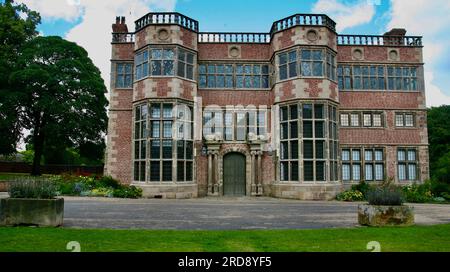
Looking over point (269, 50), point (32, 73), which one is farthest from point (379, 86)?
point (32, 73)

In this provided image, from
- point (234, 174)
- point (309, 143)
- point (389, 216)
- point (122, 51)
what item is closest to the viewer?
point (389, 216)

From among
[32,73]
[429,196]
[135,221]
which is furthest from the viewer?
[32,73]

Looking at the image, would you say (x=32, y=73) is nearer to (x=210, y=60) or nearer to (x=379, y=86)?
(x=210, y=60)

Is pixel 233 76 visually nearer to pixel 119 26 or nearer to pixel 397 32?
pixel 119 26

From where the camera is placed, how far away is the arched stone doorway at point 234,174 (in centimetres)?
Answer: 2184

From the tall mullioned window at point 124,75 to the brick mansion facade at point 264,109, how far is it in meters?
0.07

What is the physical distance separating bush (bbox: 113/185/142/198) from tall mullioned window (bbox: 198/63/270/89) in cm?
783

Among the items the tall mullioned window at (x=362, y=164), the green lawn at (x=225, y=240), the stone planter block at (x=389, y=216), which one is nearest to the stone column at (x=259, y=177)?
Answer: the tall mullioned window at (x=362, y=164)

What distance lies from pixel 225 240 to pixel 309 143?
14.0 meters

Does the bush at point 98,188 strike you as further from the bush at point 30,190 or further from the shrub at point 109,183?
the bush at point 30,190

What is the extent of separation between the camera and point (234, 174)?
2192cm

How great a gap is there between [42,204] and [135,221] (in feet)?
7.98

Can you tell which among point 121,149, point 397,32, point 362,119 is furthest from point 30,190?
point 397,32
